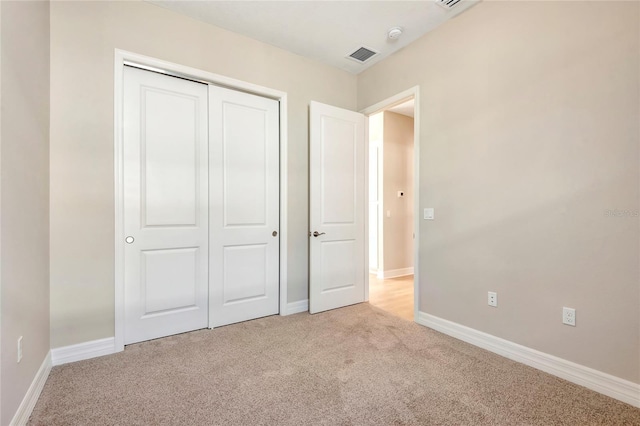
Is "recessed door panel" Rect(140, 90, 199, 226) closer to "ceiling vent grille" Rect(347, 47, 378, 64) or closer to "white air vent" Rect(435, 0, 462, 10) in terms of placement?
"ceiling vent grille" Rect(347, 47, 378, 64)

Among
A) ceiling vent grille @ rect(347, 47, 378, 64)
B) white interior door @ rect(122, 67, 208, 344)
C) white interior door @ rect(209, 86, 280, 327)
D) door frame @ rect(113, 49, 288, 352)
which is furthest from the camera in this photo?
ceiling vent grille @ rect(347, 47, 378, 64)

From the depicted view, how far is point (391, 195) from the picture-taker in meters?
5.20

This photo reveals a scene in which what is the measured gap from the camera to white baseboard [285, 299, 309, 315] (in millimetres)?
3189

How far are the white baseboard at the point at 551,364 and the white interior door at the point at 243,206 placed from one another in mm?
1794

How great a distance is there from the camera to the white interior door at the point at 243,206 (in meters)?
2.80

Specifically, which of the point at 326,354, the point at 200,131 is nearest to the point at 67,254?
the point at 200,131

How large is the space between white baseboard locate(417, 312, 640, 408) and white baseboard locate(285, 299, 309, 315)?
1373 mm

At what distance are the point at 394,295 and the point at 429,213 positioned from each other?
1.54 m

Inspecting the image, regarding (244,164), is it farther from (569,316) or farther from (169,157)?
(569,316)

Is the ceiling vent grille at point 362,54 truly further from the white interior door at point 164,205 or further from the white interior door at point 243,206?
the white interior door at point 164,205

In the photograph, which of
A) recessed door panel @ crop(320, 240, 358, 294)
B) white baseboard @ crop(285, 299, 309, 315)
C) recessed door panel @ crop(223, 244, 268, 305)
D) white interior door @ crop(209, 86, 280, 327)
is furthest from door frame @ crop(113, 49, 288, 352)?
recessed door panel @ crop(320, 240, 358, 294)

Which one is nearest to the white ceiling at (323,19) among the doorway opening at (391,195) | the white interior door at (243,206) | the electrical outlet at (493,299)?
the white interior door at (243,206)

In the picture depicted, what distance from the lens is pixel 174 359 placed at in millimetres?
2178

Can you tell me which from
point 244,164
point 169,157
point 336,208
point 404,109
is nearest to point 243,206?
point 244,164
